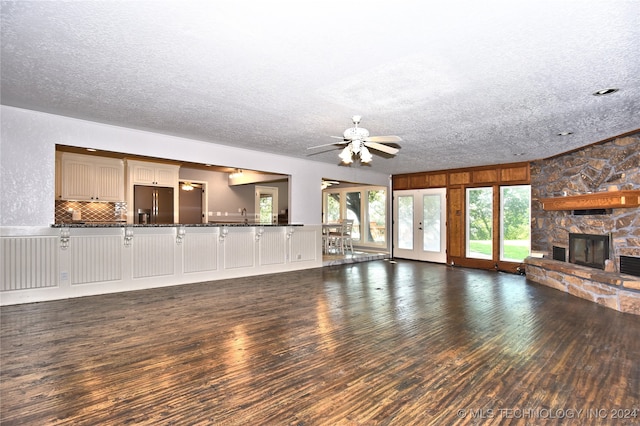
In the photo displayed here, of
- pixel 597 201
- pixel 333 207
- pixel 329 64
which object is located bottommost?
pixel 597 201

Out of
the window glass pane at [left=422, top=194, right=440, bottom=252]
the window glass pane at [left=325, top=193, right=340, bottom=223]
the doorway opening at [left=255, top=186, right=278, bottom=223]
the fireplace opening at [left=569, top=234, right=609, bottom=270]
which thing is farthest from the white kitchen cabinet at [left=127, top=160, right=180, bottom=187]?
the fireplace opening at [left=569, top=234, right=609, bottom=270]

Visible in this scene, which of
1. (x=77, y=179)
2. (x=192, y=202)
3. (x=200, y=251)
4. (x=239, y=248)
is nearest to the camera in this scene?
(x=200, y=251)

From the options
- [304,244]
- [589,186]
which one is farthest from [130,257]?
[589,186]

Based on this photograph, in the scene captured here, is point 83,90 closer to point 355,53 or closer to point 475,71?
point 355,53

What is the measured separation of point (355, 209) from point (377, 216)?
3.06ft

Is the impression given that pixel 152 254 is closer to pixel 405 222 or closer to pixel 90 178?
pixel 90 178

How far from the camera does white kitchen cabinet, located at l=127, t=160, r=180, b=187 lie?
716 centimetres

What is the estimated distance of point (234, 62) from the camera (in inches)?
113

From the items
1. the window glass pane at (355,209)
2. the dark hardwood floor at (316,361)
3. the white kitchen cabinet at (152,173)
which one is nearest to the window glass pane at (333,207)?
the window glass pane at (355,209)

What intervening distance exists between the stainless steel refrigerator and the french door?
6350 mm

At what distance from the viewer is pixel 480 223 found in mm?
8211

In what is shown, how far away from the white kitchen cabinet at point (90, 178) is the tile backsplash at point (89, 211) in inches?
13.8

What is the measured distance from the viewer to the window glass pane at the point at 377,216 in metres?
10.6

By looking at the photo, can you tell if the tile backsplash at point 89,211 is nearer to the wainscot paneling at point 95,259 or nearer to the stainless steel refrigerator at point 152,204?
the stainless steel refrigerator at point 152,204
